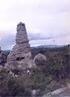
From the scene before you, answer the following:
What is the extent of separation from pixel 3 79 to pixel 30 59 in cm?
45

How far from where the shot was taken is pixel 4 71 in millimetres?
4113

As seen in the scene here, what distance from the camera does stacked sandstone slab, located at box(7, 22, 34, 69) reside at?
422 cm

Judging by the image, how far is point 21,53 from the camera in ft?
14.0

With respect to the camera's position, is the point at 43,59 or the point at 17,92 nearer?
the point at 17,92

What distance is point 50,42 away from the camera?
420cm

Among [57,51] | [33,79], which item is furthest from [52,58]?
[33,79]

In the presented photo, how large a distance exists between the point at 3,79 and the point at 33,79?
38cm

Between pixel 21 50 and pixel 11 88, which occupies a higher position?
pixel 21 50

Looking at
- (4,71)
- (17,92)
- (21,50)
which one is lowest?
(17,92)

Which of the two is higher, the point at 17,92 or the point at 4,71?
the point at 4,71

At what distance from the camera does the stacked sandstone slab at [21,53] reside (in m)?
4.22

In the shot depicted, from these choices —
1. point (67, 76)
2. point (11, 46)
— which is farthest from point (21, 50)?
point (67, 76)

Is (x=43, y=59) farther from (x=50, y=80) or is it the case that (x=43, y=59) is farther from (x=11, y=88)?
(x=11, y=88)

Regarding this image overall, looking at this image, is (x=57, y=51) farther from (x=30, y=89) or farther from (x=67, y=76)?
(x=30, y=89)
